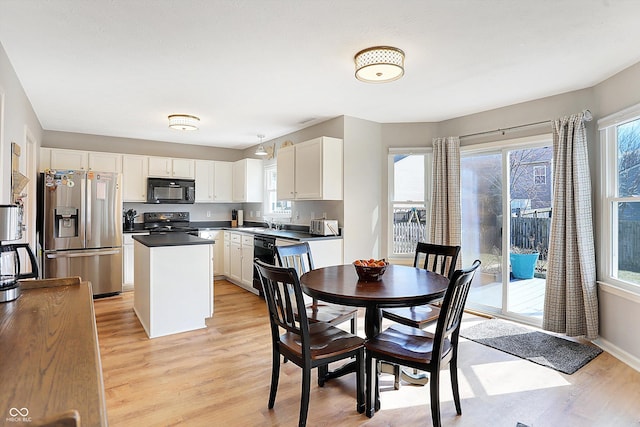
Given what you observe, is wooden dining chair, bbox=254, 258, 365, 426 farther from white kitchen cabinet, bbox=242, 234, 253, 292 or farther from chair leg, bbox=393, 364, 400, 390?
white kitchen cabinet, bbox=242, 234, 253, 292

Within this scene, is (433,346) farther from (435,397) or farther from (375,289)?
(375,289)

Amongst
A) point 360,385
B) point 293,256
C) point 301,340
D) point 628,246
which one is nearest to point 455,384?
point 360,385

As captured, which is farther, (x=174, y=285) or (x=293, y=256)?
A: (x=174, y=285)

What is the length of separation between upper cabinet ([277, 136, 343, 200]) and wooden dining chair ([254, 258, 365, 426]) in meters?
2.24

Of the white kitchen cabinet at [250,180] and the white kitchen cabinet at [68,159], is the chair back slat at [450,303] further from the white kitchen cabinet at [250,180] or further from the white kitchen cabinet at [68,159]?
the white kitchen cabinet at [68,159]

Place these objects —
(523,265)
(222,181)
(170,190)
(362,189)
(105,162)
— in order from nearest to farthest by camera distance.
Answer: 1. (523,265)
2. (362,189)
3. (105,162)
4. (170,190)
5. (222,181)

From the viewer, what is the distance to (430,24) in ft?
7.27

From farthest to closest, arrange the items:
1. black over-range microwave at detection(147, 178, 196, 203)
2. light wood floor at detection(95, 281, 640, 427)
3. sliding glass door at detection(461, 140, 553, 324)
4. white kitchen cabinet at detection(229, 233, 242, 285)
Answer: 1. black over-range microwave at detection(147, 178, 196, 203)
2. white kitchen cabinet at detection(229, 233, 242, 285)
3. sliding glass door at detection(461, 140, 553, 324)
4. light wood floor at detection(95, 281, 640, 427)

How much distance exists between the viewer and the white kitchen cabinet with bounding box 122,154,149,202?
5539mm

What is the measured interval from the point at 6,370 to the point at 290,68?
8.65 ft

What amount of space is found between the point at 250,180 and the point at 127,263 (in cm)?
230

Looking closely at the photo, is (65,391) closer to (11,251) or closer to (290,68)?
(11,251)

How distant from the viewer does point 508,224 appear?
13.1 feet

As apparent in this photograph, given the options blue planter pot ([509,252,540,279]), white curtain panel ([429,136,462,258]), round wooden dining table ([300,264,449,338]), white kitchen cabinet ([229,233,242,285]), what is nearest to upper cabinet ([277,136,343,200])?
white curtain panel ([429,136,462,258])
